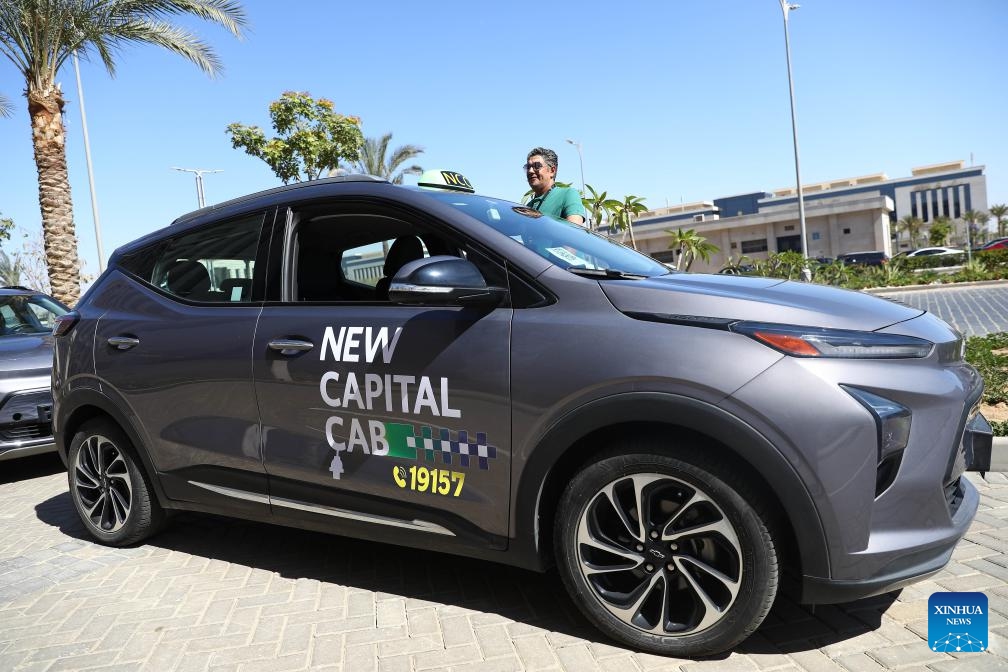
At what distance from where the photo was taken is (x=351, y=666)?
8.74 feet

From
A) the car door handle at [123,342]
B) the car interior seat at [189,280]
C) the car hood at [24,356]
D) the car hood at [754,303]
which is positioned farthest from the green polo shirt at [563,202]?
the car hood at [24,356]

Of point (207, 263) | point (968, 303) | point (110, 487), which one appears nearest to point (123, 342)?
point (207, 263)

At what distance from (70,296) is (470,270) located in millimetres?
12809

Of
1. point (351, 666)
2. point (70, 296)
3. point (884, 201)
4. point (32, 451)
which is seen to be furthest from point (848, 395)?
point (884, 201)

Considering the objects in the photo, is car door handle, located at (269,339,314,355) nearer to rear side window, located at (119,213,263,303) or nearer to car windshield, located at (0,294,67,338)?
rear side window, located at (119,213,263,303)

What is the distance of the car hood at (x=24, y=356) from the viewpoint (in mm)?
5867

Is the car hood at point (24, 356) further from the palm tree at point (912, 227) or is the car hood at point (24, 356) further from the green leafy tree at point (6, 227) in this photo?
the palm tree at point (912, 227)

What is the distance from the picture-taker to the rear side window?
11.6 feet

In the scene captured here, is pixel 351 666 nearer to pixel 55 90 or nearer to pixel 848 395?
pixel 848 395

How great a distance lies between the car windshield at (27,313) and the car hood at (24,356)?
1.35ft

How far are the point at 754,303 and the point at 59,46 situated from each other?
1425 centimetres

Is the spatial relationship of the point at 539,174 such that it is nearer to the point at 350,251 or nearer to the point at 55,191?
the point at 350,251

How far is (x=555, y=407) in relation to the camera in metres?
2.54

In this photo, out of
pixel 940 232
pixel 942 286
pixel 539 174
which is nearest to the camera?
pixel 539 174
